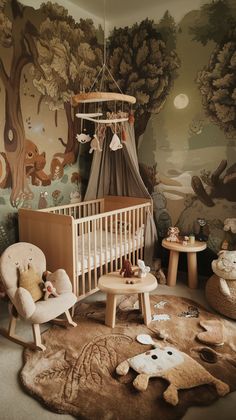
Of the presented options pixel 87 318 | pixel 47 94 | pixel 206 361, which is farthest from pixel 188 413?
pixel 47 94

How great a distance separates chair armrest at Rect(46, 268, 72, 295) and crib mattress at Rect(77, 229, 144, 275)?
27 centimetres

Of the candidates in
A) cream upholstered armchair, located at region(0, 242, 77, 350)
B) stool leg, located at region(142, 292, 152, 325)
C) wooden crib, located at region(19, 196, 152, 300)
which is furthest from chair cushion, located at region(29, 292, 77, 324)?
stool leg, located at region(142, 292, 152, 325)

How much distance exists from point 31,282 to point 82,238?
0.59m

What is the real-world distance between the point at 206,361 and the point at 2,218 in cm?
223

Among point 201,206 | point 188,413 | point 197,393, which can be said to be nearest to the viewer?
point 188,413

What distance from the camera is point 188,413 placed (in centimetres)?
187

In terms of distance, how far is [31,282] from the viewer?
2623 millimetres

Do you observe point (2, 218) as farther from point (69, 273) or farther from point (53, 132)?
point (53, 132)

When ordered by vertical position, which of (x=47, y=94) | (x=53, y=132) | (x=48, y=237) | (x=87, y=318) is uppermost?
(x=47, y=94)

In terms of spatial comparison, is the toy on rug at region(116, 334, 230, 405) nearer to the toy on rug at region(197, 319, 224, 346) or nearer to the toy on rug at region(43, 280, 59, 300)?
the toy on rug at region(197, 319, 224, 346)

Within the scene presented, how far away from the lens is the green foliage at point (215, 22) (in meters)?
3.40

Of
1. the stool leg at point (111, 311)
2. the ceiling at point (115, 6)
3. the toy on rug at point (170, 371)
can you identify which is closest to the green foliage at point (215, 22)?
the ceiling at point (115, 6)

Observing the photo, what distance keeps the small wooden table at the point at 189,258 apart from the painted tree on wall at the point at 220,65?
4.16 ft

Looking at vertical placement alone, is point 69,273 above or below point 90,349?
above
